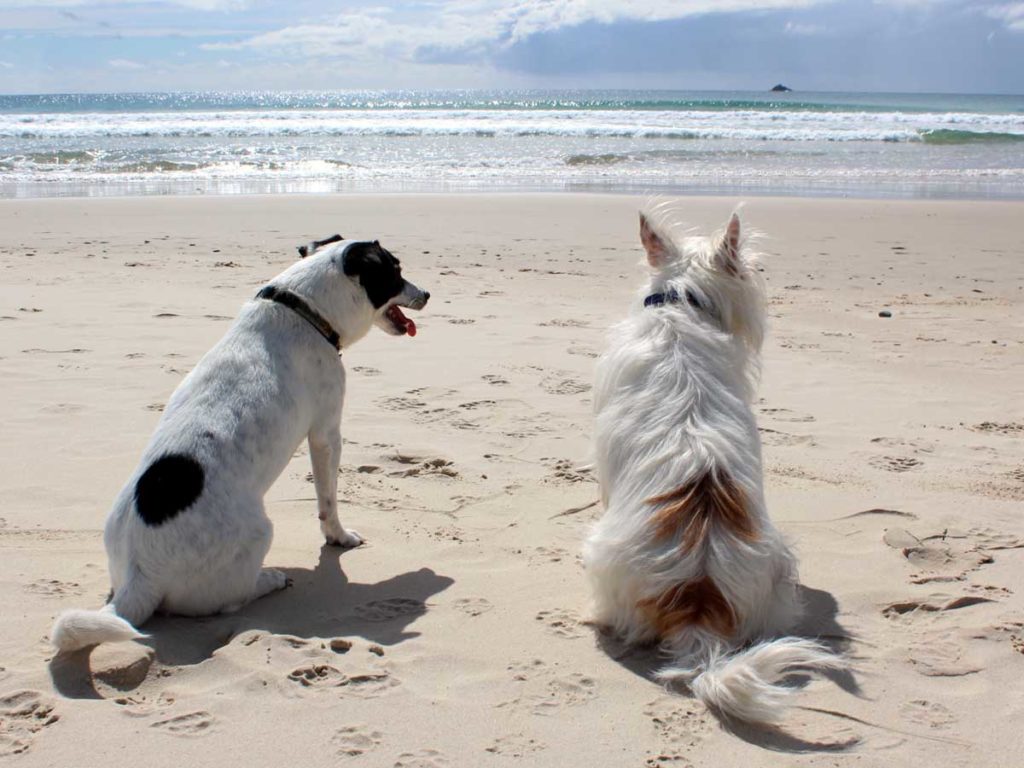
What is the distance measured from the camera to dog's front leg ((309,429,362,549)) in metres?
4.26

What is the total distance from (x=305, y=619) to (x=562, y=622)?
0.97 m

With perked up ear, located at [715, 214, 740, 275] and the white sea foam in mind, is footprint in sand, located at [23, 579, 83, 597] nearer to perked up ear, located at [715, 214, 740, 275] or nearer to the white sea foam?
perked up ear, located at [715, 214, 740, 275]

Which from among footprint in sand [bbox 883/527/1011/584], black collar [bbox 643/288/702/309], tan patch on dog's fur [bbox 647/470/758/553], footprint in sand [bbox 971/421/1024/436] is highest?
black collar [bbox 643/288/702/309]

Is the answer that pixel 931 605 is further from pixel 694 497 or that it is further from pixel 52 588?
pixel 52 588

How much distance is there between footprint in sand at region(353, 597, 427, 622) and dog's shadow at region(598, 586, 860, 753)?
0.74m

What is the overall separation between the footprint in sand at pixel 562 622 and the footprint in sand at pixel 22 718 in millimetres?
1641

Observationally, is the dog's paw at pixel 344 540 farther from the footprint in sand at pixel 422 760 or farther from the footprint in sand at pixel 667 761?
the footprint in sand at pixel 667 761

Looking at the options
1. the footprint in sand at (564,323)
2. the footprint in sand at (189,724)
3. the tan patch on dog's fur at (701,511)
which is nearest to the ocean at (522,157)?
the footprint in sand at (564,323)

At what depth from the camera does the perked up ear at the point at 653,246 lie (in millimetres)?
3969

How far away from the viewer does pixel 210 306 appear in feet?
27.3

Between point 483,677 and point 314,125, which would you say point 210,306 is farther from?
point 314,125

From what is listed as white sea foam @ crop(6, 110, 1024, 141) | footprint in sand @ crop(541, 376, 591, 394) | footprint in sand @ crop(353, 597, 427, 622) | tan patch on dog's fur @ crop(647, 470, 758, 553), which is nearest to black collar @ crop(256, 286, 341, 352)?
footprint in sand @ crop(353, 597, 427, 622)

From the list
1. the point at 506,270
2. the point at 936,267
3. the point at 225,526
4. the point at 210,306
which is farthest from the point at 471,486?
the point at 936,267

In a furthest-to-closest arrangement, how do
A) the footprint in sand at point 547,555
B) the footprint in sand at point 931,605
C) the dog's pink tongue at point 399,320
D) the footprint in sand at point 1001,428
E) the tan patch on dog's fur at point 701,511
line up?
1. the footprint in sand at point 1001,428
2. the dog's pink tongue at point 399,320
3. the footprint in sand at point 547,555
4. the footprint in sand at point 931,605
5. the tan patch on dog's fur at point 701,511
